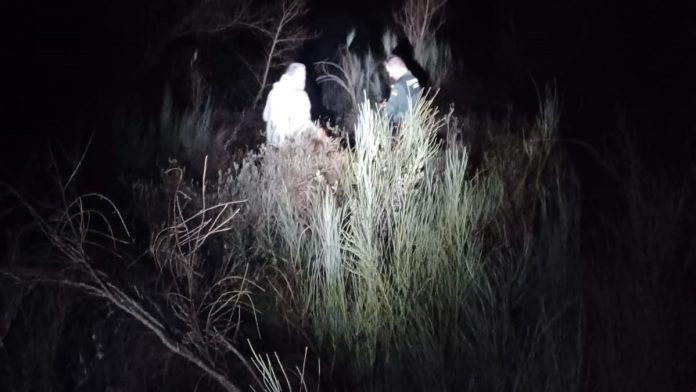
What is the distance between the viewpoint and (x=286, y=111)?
29.7 ft

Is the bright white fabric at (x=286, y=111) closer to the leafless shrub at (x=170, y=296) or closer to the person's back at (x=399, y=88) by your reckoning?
the person's back at (x=399, y=88)

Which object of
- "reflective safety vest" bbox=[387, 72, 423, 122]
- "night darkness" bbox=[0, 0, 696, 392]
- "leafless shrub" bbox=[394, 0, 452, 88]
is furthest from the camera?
"leafless shrub" bbox=[394, 0, 452, 88]

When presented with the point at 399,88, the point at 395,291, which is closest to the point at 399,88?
the point at 399,88

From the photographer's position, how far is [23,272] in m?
4.30

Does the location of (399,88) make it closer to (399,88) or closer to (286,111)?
(399,88)

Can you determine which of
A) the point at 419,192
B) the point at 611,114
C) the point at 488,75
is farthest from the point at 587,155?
the point at 488,75

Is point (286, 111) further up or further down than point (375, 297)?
further up

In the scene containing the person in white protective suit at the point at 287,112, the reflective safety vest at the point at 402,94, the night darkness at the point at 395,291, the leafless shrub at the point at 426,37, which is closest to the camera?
the night darkness at the point at 395,291

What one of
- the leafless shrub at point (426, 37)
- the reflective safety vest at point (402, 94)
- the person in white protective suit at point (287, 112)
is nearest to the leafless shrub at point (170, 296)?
the person in white protective suit at point (287, 112)

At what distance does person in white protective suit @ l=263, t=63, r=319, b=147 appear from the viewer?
8.91 meters

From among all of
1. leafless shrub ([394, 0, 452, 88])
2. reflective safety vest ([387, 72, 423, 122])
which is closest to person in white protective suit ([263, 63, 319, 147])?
reflective safety vest ([387, 72, 423, 122])

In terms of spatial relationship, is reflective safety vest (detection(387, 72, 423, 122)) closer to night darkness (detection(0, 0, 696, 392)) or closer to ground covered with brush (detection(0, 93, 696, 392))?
night darkness (detection(0, 0, 696, 392))

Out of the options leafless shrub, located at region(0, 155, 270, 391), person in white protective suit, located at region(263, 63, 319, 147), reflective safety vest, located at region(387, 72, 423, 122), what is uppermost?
reflective safety vest, located at region(387, 72, 423, 122)

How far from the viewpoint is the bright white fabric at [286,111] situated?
29.3 feet
